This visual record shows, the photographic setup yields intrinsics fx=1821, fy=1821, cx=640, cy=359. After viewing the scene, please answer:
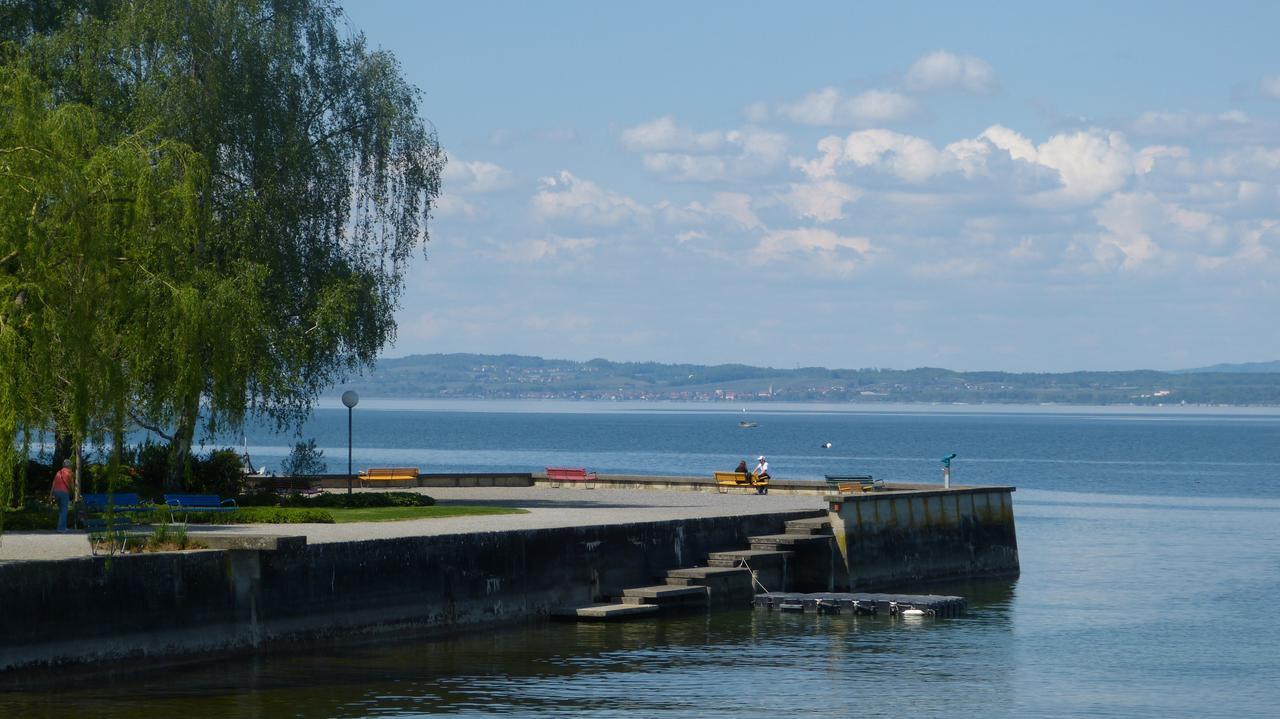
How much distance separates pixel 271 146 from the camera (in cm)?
4641

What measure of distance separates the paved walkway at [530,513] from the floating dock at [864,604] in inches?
126

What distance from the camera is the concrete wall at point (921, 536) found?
47.3 metres

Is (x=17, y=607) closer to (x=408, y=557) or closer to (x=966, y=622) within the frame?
(x=408, y=557)

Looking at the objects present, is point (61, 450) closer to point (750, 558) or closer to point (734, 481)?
point (750, 558)

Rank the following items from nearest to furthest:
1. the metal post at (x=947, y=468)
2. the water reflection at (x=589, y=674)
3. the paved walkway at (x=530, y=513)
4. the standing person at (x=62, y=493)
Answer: the water reflection at (x=589, y=674)
the paved walkway at (x=530, y=513)
the standing person at (x=62, y=493)
the metal post at (x=947, y=468)

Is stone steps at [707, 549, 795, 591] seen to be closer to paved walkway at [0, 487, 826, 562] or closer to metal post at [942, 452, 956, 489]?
paved walkway at [0, 487, 826, 562]

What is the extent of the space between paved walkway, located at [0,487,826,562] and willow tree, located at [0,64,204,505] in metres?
2.59

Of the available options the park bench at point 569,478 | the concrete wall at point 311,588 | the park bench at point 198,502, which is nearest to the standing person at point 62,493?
the park bench at point 198,502

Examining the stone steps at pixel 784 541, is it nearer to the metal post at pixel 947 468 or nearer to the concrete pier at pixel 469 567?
the concrete pier at pixel 469 567

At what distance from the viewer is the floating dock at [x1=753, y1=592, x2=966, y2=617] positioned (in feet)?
140

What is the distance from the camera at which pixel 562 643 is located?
36.6 m

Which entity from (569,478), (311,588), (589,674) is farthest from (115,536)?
(569,478)

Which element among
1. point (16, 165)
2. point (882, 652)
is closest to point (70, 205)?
point (16, 165)

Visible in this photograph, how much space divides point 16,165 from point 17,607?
7104 millimetres
